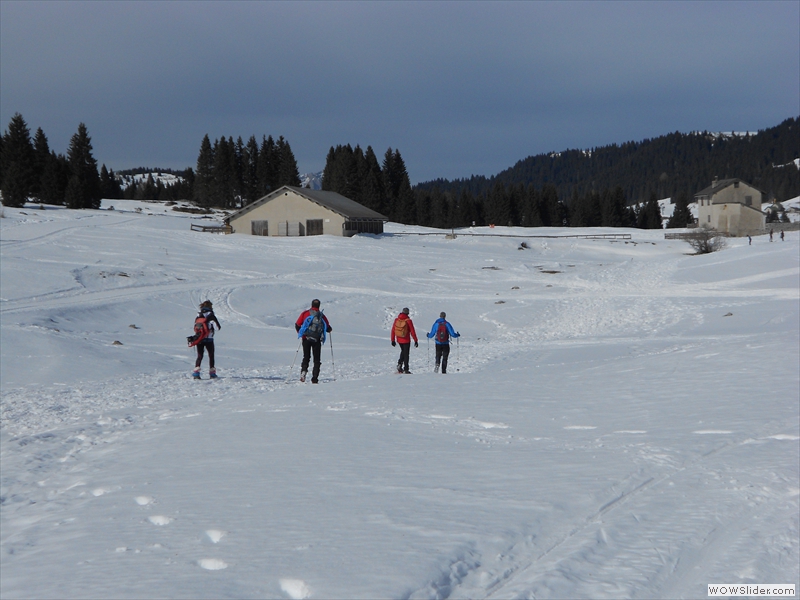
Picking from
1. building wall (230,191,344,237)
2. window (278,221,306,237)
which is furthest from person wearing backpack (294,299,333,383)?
window (278,221,306,237)

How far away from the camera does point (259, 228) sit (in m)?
62.8

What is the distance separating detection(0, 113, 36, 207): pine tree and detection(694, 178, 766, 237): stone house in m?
76.0

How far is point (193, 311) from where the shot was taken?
25906 millimetres

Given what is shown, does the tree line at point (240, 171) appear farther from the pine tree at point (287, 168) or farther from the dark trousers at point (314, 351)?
the dark trousers at point (314, 351)

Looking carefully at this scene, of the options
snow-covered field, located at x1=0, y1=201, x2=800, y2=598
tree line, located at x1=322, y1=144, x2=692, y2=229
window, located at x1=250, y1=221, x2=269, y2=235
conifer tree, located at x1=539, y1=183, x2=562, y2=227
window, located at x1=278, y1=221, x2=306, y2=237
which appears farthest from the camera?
conifer tree, located at x1=539, y1=183, x2=562, y2=227

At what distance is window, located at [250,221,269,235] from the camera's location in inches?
2467

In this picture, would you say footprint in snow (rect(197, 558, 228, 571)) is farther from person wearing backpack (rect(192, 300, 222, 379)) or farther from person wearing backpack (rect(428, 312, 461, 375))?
person wearing backpack (rect(428, 312, 461, 375))

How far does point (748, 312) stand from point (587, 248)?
115 ft

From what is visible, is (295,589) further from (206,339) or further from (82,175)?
(82,175)

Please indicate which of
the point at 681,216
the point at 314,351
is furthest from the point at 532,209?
the point at 314,351

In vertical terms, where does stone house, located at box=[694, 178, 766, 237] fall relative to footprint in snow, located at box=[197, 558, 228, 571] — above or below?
above

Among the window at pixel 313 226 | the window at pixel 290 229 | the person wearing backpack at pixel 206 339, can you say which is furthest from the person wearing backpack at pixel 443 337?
the window at pixel 290 229

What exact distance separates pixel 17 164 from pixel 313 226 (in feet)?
103

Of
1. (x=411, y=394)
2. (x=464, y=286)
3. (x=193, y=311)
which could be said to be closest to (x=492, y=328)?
(x=464, y=286)
